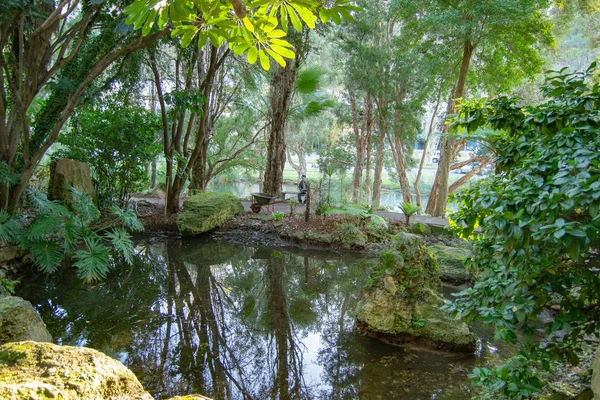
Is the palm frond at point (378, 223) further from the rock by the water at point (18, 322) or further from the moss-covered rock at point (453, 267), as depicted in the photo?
the rock by the water at point (18, 322)

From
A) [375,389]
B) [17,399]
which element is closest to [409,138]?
[375,389]

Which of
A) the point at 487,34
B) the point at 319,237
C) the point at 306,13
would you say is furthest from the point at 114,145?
the point at 487,34

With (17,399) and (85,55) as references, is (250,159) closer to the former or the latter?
(85,55)

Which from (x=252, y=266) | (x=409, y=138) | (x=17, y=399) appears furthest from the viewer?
(x=409, y=138)

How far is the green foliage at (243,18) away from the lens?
1.30 m

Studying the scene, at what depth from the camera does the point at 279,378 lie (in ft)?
10.5

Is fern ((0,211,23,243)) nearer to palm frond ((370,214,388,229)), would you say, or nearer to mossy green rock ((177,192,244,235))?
mossy green rock ((177,192,244,235))

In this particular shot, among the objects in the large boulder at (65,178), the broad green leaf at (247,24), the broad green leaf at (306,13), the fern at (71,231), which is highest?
the broad green leaf at (306,13)

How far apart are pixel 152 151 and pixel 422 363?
7.24 metres

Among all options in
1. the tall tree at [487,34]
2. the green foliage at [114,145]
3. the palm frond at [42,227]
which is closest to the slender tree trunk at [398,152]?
the tall tree at [487,34]

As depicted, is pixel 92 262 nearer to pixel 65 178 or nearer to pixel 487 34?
pixel 65 178

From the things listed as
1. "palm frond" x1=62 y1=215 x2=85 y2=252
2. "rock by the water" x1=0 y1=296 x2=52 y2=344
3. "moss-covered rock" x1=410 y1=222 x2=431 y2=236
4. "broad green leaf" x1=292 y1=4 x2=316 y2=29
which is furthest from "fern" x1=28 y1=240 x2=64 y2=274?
"moss-covered rock" x1=410 y1=222 x2=431 y2=236

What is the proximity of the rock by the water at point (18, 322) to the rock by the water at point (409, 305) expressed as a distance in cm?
297

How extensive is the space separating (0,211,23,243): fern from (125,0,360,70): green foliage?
4648 mm
